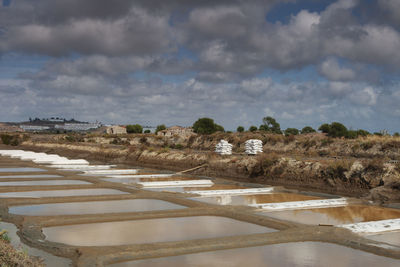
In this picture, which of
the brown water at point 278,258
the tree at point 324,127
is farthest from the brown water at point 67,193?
the tree at point 324,127

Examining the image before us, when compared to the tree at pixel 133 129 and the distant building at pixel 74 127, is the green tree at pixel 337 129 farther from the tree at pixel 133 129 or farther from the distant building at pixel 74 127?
the distant building at pixel 74 127

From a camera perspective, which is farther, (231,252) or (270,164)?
(270,164)

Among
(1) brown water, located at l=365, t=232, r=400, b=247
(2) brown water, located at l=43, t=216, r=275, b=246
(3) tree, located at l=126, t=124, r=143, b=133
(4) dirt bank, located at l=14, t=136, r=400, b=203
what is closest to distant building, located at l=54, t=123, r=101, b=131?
(3) tree, located at l=126, t=124, r=143, b=133

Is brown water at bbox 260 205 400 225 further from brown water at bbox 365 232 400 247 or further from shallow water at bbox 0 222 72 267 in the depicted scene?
shallow water at bbox 0 222 72 267

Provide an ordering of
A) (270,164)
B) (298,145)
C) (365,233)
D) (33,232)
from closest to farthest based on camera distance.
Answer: (33,232) → (365,233) → (270,164) → (298,145)

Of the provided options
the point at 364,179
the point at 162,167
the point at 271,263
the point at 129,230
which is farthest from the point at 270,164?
the point at 271,263

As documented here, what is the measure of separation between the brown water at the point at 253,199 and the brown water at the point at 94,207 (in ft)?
4.88

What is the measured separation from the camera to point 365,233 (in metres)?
8.27

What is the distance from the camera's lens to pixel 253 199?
526 inches

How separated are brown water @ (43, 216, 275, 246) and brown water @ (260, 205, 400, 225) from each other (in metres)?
1.51

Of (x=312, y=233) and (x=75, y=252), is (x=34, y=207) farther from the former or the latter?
(x=312, y=233)

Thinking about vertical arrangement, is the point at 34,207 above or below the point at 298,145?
below

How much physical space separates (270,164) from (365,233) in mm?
11107

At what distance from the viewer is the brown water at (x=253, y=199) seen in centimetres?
1261
